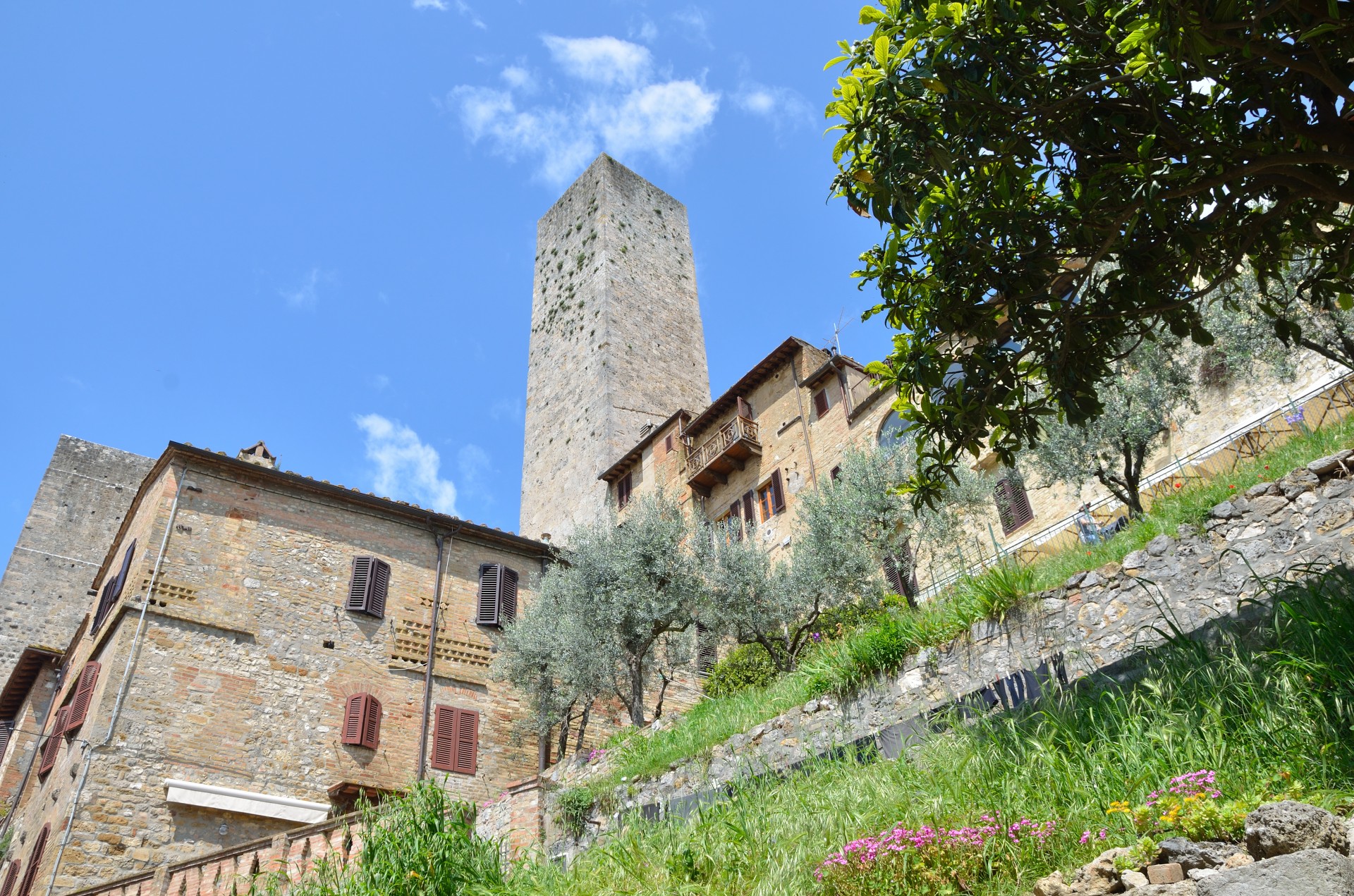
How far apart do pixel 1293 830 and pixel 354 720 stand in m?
17.0

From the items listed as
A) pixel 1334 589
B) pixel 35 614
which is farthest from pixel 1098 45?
pixel 35 614

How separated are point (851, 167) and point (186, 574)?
→ 1593 centimetres

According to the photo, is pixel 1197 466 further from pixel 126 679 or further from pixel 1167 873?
pixel 126 679

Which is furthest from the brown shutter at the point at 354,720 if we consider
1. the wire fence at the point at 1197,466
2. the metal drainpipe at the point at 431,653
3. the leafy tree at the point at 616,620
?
the wire fence at the point at 1197,466

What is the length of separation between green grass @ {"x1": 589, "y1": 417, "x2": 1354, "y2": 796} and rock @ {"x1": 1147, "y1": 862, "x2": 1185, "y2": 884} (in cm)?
471

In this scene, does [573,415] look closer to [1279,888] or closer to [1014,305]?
[1014,305]

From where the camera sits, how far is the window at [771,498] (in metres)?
23.8

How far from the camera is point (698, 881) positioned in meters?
6.52

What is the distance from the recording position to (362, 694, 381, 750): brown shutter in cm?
1811

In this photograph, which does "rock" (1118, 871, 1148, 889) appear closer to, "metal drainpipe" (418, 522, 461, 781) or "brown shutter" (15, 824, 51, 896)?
"metal drainpipe" (418, 522, 461, 781)

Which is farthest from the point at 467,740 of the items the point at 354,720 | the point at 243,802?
the point at 243,802

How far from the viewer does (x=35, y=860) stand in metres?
15.1

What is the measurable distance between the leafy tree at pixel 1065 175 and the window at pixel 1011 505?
39.4 ft

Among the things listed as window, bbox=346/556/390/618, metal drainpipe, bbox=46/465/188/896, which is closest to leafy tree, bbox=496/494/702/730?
window, bbox=346/556/390/618
